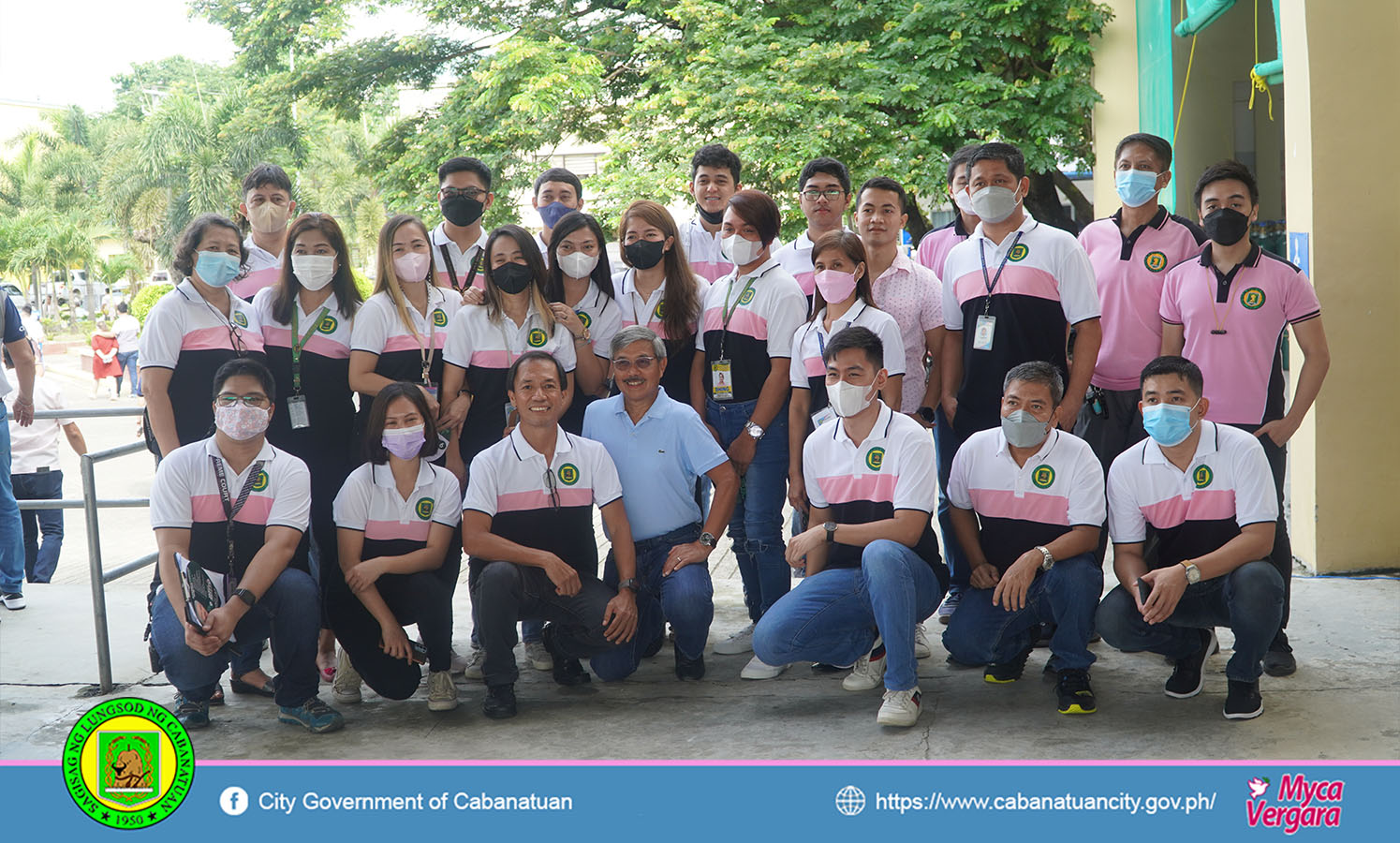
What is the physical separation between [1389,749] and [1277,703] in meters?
0.45

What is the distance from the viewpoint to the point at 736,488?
171 inches

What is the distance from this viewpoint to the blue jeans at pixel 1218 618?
361cm

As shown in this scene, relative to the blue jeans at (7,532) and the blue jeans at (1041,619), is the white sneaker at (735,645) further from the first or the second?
the blue jeans at (7,532)

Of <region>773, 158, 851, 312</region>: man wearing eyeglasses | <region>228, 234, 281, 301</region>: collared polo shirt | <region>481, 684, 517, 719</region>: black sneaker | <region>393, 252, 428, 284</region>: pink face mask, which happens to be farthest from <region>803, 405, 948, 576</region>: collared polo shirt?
<region>228, 234, 281, 301</region>: collared polo shirt

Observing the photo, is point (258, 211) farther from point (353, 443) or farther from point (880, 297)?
point (880, 297)

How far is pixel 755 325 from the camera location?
4488 mm

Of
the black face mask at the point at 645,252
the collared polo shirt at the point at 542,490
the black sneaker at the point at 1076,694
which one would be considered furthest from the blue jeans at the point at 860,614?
the black face mask at the point at 645,252

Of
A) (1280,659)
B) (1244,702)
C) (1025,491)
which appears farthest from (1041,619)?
(1280,659)

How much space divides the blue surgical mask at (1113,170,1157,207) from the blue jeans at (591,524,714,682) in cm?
193

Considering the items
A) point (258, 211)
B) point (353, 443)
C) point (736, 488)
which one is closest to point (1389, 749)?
point (736, 488)

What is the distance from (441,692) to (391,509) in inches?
24.8

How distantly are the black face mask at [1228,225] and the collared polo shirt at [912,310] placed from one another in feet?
3.13

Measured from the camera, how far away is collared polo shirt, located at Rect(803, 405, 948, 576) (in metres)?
3.91
